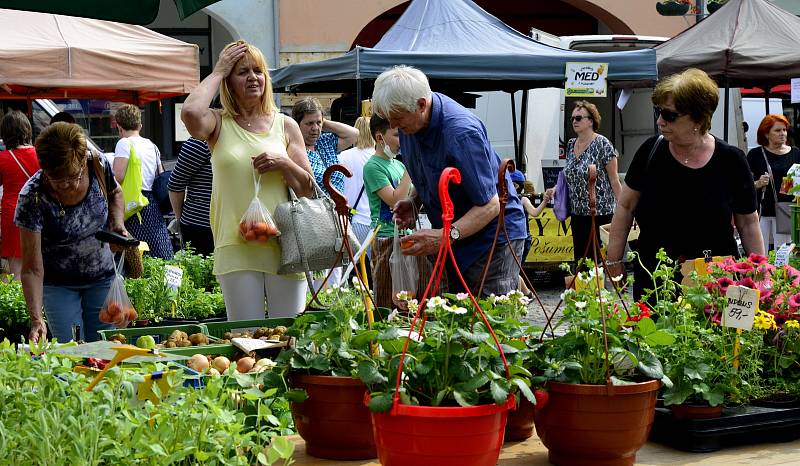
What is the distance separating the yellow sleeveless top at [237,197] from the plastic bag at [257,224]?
8 centimetres

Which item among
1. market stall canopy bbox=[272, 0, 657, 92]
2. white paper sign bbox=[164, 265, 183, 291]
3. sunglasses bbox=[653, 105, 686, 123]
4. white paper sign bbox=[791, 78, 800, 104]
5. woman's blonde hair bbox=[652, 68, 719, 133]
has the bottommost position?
white paper sign bbox=[164, 265, 183, 291]

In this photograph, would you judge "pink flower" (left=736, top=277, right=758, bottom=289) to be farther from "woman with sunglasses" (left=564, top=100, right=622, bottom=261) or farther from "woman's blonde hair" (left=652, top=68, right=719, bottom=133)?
"woman with sunglasses" (left=564, top=100, right=622, bottom=261)

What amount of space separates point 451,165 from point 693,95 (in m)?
0.92

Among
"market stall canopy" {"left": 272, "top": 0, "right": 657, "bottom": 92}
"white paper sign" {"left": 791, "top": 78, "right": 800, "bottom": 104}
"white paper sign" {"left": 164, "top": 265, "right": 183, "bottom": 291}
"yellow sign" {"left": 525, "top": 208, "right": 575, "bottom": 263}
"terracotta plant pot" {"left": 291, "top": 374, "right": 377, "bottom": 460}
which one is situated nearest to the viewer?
"terracotta plant pot" {"left": 291, "top": 374, "right": 377, "bottom": 460}

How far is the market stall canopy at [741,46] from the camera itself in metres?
10.0

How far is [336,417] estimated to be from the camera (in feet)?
7.69

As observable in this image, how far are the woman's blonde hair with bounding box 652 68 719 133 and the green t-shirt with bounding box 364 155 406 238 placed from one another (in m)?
2.32

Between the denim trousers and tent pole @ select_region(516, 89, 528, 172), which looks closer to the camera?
the denim trousers

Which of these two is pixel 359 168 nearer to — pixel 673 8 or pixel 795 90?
pixel 795 90

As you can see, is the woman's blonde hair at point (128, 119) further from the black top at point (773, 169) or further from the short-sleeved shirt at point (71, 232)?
the black top at point (773, 169)

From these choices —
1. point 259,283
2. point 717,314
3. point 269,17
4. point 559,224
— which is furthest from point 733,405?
point 269,17

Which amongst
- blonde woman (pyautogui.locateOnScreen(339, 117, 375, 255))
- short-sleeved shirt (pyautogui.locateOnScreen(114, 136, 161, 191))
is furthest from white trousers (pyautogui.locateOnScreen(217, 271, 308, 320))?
short-sleeved shirt (pyautogui.locateOnScreen(114, 136, 161, 191))

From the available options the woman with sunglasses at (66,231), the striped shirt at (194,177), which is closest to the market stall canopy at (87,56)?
the striped shirt at (194,177)

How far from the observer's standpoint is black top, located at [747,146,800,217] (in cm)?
984
